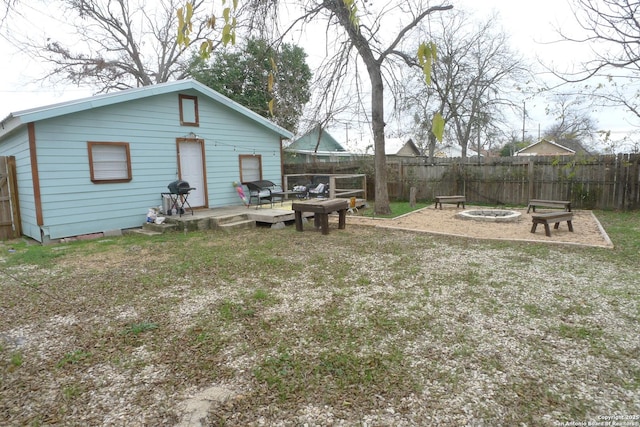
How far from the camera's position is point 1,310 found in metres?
3.83

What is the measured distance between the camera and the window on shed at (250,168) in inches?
435

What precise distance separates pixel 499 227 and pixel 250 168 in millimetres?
7204

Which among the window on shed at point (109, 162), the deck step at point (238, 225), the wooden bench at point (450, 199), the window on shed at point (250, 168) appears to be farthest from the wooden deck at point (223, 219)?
the wooden bench at point (450, 199)

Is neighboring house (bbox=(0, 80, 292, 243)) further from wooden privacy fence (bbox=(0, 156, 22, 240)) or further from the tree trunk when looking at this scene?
the tree trunk

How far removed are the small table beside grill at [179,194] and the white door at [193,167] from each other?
15.4 inches

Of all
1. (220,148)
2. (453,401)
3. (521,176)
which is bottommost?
(453,401)

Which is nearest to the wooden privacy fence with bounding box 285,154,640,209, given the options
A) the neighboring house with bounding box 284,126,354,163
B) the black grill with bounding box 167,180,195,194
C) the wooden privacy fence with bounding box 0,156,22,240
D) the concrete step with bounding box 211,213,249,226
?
the neighboring house with bounding box 284,126,354,163

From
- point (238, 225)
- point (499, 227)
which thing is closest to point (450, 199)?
point (499, 227)

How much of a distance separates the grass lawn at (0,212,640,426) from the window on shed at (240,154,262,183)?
5.76 m

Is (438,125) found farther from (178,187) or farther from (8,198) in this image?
(8,198)

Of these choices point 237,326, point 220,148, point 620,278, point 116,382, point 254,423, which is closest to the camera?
point 254,423

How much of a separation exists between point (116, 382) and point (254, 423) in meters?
1.11

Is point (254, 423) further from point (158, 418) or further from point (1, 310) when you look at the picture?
point (1, 310)

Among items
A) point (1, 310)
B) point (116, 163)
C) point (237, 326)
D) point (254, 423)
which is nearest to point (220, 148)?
point (116, 163)
